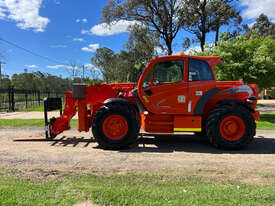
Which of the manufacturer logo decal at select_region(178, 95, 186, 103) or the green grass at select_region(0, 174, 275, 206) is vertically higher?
the manufacturer logo decal at select_region(178, 95, 186, 103)

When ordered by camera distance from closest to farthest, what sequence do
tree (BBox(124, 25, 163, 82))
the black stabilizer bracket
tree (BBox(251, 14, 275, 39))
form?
the black stabilizer bracket → tree (BBox(124, 25, 163, 82)) → tree (BBox(251, 14, 275, 39))

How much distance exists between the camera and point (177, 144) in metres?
6.06

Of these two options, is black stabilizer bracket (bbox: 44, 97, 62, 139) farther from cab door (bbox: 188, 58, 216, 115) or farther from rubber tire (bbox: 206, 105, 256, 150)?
rubber tire (bbox: 206, 105, 256, 150)

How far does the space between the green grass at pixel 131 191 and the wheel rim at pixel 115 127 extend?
204cm

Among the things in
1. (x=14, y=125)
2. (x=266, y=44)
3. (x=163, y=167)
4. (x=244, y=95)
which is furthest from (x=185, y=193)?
(x=266, y=44)

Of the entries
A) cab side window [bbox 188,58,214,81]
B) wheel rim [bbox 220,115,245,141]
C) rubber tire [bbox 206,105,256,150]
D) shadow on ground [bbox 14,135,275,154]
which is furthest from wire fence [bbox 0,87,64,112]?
wheel rim [bbox 220,115,245,141]

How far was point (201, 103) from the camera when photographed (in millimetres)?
5449

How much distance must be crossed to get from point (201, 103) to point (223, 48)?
766 cm

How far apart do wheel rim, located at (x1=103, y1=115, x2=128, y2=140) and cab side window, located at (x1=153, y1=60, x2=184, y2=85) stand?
1404mm

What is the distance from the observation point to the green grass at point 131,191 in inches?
105

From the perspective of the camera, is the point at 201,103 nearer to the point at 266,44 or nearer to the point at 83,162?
the point at 83,162

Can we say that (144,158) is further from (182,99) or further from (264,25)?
(264,25)

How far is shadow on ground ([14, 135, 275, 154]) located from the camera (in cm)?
537

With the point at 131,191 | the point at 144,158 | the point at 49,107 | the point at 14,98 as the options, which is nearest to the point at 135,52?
the point at 14,98
